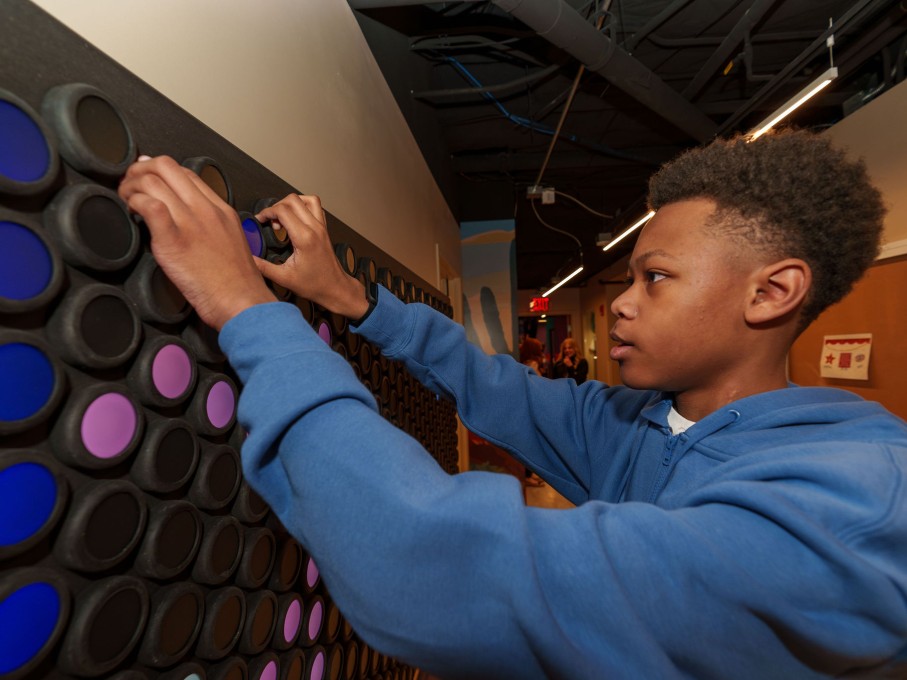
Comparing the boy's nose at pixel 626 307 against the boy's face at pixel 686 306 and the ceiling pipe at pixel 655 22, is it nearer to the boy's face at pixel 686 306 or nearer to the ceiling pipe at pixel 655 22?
the boy's face at pixel 686 306

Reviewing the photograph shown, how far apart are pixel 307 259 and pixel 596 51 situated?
6.81ft

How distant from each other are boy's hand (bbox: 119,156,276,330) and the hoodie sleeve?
481mm

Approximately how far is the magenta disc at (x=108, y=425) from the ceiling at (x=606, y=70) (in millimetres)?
1586

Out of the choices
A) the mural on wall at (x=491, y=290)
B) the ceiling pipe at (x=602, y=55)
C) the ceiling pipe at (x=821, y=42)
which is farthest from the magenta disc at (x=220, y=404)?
the mural on wall at (x=491, y=290)

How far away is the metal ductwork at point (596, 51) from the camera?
1.88m

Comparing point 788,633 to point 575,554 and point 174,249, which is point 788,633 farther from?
point 174,249

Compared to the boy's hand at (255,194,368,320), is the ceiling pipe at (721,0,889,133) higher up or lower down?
higher up

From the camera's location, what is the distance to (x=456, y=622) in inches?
15.5

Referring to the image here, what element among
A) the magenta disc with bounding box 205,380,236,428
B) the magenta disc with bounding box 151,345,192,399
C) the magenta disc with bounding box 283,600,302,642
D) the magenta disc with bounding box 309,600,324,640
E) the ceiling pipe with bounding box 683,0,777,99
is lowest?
the magenta disc with bounding box 309,600,324,640

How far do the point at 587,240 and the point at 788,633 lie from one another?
308 inches

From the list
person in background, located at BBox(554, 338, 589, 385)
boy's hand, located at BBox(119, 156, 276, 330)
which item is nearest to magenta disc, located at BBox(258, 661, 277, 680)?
boy's hand, located at BBox(119, 156, 276, 330)

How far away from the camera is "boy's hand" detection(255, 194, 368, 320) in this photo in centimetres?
73

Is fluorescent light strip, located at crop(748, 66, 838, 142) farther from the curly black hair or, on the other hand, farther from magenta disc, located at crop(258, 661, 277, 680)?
magenta disc, located at crop(258, 661, 277, 680)

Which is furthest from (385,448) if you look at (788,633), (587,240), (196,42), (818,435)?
(587,240)
